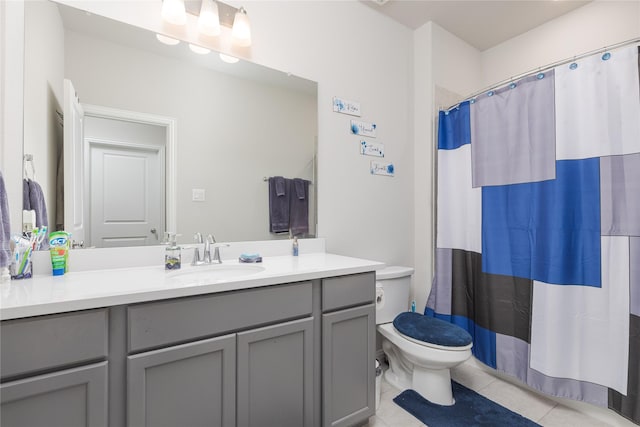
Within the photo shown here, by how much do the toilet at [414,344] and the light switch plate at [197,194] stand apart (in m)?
1.17

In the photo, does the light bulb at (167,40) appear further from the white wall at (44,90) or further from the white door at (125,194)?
the white door at (125,194)

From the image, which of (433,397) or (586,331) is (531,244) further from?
(433,397)

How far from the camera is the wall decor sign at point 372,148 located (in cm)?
209

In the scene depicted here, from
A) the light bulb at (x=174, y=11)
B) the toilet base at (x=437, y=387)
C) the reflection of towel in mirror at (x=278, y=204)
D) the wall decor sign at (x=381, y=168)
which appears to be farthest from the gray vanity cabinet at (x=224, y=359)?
the light bulb at (x=174, y=11)

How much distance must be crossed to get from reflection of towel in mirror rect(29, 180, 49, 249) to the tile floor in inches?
68.7

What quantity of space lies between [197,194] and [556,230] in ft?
6.42

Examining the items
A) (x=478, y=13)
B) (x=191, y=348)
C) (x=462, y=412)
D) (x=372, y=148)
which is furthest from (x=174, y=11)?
(x=462, y=412)

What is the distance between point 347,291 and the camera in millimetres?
1369

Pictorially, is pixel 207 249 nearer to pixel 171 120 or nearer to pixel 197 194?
pixel 197 194

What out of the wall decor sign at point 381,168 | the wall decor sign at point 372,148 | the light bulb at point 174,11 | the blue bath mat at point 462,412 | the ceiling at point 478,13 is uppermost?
the ceiling at point 478,13

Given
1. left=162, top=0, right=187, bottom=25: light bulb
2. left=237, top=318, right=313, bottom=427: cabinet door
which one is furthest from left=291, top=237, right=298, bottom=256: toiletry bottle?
left=162, top=0, right=187, bottom=25: light bulb

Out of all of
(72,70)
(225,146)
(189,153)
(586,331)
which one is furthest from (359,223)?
(72,70)

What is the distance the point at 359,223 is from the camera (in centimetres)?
209

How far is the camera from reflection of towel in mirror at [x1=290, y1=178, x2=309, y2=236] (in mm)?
1839
